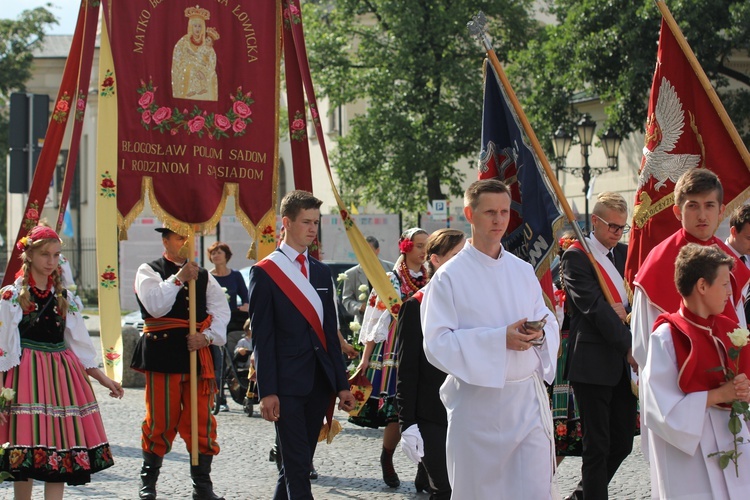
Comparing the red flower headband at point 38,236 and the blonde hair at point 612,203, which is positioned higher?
the blonde hair at point 612,203

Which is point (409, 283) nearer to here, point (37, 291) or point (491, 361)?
point (37, 291)

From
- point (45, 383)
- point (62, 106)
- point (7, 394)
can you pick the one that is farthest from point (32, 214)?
point (7, 394)

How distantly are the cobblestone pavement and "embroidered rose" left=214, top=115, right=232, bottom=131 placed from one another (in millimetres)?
2492

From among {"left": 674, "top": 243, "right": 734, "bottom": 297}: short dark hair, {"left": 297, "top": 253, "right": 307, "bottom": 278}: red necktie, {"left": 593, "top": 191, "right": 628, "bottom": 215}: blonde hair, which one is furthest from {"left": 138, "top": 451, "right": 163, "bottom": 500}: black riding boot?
{"left": 674, "top": 243, "right": 734, "bottom": 297}: short dark hair

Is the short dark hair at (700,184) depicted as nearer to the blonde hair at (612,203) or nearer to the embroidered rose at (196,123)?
the blonde hair at (612,203)

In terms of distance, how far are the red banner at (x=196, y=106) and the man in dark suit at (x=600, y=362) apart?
2289 millimetres

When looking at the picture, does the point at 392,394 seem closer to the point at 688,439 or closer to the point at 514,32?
the point at 688,439

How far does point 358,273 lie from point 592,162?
21099mm

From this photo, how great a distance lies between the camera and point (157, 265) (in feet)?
25.8

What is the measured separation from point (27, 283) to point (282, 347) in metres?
1.63

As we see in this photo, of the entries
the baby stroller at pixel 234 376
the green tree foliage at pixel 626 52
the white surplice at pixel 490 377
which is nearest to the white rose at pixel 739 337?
the white surplice at pixel 490 377

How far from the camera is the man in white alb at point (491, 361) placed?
4840 millimetres

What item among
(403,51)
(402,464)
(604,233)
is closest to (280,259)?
(604,233)

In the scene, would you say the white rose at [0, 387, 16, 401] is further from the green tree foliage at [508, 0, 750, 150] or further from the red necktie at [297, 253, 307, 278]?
the green tree foliage at [508, 0, 750, 150]
